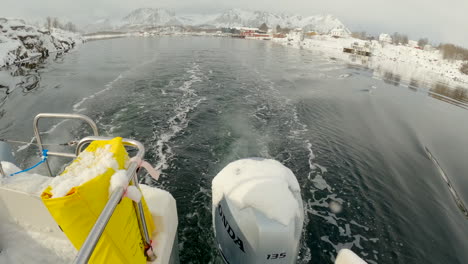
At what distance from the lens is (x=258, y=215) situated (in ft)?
12.5

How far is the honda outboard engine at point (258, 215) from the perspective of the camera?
373 centimetres

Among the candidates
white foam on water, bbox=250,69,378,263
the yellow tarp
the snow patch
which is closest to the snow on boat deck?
the yellow tarp

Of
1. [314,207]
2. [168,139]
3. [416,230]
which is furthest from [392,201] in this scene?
[168,139]

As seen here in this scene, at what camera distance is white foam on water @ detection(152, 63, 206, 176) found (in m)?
9.21

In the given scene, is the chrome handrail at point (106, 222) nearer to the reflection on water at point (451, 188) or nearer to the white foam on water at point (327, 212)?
the white foam on water at point (327, 212)

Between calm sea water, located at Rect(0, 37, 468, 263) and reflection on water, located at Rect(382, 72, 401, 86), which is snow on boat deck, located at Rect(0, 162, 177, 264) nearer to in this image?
calm sea water, located at Rect(0, 37, 468, 263)

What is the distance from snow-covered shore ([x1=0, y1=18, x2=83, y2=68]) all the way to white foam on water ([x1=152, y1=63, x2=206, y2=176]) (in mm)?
29037

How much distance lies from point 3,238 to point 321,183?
803 cm

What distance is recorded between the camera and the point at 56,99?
16344 millimetres

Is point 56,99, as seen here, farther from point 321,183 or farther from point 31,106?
point 321,183

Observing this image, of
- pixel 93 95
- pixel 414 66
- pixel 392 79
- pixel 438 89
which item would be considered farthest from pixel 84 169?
pixel 414 66

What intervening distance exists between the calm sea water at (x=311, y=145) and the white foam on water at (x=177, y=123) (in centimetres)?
9

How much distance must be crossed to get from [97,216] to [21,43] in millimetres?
52081

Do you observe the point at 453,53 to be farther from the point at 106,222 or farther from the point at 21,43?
the point at 21,43
